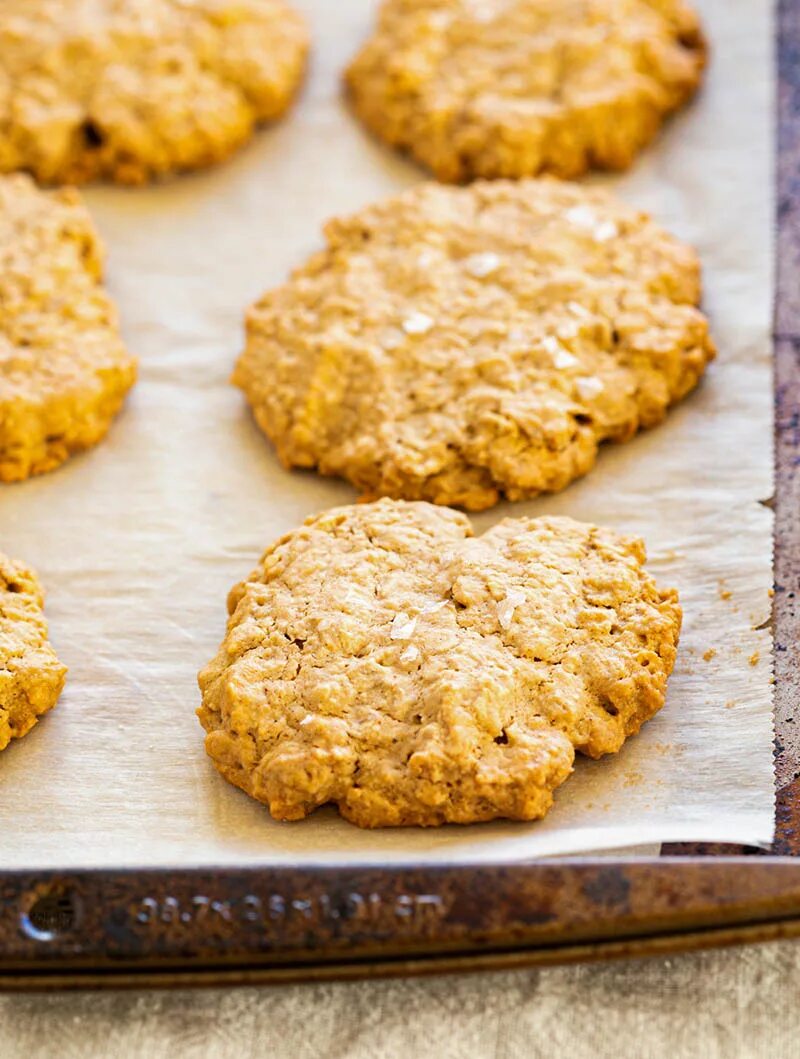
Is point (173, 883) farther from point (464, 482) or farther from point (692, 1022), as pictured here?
point (464, 482)

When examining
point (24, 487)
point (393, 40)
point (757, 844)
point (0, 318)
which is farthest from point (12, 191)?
point (757, 844)

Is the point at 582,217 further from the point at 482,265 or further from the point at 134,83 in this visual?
the point at 134,83

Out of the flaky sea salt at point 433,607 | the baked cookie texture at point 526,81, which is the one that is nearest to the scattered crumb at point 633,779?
the flaky sea salt at point 433,607

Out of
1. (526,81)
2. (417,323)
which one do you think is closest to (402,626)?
(417,323)

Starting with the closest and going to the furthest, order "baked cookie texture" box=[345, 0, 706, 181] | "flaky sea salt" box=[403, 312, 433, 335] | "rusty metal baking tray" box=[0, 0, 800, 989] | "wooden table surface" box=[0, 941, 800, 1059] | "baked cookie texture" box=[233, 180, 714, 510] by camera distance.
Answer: "rusty metal baking tray" box=[0, 0, 800, 989] < "wooden table surface" box=[0, 941, 800, 1059] < "baked cookie texture" box=[233, 180, 714, 510] < "flaky sea salt" box=[403, 312, 433, 335] < "baked cookie texture" box=[345, 0, 706, 181]

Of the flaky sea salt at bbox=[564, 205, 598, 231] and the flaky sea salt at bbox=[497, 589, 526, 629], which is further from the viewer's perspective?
the flaky sea salt at bbox=[564, 205, 598, 231]

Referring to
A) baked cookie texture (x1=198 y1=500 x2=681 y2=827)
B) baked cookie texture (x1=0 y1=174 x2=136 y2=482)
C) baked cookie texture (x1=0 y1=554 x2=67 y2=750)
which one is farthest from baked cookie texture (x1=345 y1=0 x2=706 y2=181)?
baked cookie texture (x1=0 y1=554 x2=67 y2=750)

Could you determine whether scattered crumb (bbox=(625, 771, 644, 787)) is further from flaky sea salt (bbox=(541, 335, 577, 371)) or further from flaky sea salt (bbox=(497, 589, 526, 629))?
flaky sea salt (bbox=(541, 335, 577, 371))
